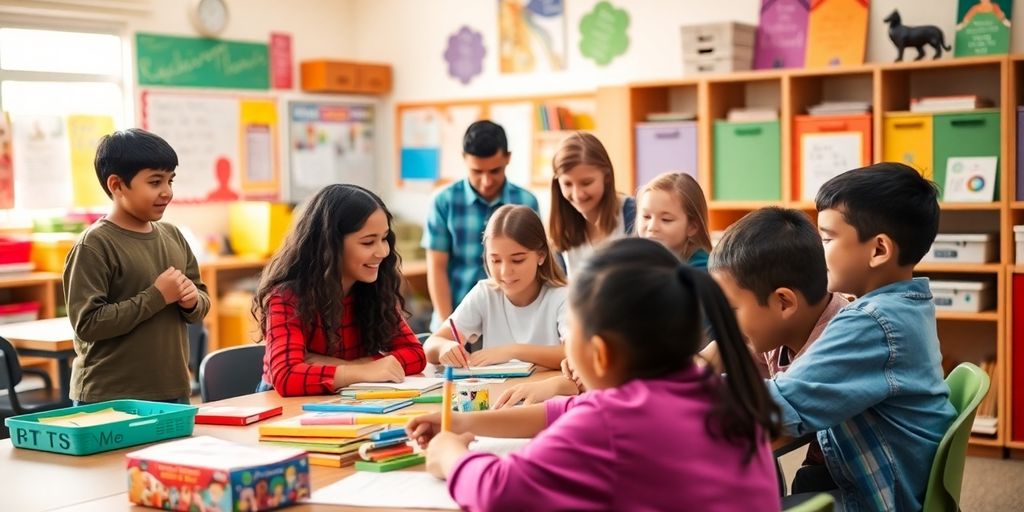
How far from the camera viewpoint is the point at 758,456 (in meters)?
1.46

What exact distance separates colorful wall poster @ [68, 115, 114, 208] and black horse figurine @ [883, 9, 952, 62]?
3.76 metres

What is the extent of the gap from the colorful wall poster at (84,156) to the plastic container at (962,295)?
3992 mm

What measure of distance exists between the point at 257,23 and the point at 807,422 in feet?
16.2

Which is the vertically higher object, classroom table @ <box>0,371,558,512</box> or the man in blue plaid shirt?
the man in blue plaid shirt

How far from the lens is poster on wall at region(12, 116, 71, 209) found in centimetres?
535

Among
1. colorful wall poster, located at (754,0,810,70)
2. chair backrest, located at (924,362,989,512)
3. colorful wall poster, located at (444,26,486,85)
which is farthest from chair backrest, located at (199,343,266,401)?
colorful wall poster, located at (444,26,486,85)

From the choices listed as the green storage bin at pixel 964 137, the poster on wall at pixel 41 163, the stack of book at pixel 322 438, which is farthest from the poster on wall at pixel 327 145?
the stack of book at pixel 322 438

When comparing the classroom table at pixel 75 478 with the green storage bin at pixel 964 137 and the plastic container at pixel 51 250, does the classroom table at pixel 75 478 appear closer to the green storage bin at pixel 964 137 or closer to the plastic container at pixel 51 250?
the plastic container at pixel 51 250

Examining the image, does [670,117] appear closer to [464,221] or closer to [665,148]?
[665,148]

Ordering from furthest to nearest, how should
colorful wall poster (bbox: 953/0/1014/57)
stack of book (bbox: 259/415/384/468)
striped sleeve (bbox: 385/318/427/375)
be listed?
colorful wall poster (bbox: 953/0/1014/57)
striped sleeve (bbox: 385/318/427/375)
stack of book (bbox: 259/415/384/468)

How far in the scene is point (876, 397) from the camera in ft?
6.36

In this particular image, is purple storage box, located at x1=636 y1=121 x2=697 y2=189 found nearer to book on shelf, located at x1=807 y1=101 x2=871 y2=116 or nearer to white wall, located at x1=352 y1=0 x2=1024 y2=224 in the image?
white wall, located at x1=352 y1=0 x2=1024 y2=224

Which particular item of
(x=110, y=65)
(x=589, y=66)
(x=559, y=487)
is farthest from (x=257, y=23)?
(x=559, y=487)

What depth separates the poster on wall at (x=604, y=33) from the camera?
18.5ft
